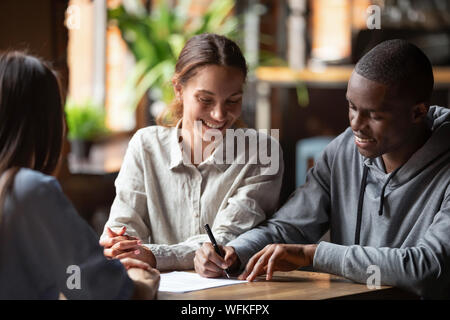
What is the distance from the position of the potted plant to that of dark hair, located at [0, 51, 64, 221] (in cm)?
297

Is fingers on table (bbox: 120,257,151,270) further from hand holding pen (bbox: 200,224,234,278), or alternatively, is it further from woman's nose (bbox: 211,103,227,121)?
woman's nose (bbox: 211,103,227,121)

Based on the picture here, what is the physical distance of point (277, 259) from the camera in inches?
63.2

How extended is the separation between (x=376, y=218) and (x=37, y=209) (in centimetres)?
91

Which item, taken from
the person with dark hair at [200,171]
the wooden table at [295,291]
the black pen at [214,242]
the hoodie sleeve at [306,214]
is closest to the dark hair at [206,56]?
the person with dark hair at [200,171]

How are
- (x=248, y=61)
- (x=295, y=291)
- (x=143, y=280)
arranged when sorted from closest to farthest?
(x=143, y=280) → (x=295, y=291) → (x=248, y=61)

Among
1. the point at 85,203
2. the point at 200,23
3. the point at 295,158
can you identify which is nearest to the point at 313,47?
the point at 295,158

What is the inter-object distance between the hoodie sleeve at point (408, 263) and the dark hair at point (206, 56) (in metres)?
0.60

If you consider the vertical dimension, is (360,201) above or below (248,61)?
below

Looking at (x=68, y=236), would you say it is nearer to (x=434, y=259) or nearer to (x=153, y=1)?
(x=434, y=259)

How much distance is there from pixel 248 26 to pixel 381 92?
12.7ft

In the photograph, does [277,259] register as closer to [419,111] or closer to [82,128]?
[419,111]

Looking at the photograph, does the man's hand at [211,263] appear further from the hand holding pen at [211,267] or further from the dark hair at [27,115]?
the dark hair at [27,115]

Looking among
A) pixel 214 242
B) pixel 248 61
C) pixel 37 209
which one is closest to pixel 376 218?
pixel 214 242

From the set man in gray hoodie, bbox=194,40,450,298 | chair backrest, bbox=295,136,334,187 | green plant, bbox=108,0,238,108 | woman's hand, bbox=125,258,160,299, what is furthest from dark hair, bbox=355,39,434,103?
chair backrest, bbox=295,136,334,187
